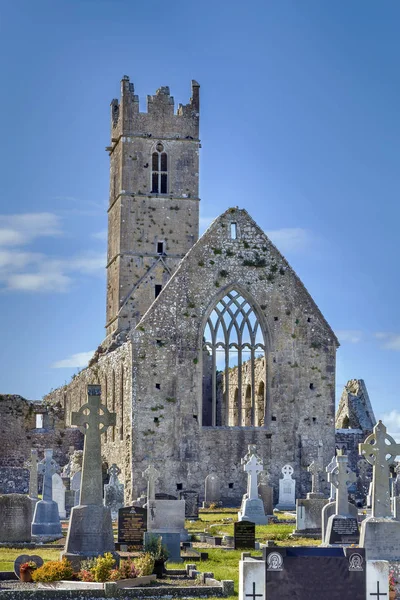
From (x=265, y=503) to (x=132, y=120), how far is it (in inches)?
1150

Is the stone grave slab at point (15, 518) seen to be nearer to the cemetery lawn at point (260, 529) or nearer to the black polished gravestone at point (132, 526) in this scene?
the black polished gravestone at point (132, 526)

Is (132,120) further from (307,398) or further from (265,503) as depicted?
(265,503)

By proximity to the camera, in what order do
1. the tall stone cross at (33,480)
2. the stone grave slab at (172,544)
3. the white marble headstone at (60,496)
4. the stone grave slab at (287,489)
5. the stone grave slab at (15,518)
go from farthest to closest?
the stone grave slab at (287,489)
the white marble headstone at (60,496)
the tall stone cross at (33,480)
the stone grave slab at (15,518)
the stone grave slab at (172,544)

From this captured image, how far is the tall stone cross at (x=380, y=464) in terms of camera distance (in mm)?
20750

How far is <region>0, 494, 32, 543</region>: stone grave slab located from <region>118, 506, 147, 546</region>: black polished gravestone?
9.88 ft

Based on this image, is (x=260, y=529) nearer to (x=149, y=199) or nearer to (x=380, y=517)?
(x=380, y=517)

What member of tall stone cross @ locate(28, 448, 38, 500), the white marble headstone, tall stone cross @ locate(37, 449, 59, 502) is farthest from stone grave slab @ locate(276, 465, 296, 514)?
tall stone cross @ locate(28, 448, 38, 500)

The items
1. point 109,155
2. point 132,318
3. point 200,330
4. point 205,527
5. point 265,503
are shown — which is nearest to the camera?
point 205,527

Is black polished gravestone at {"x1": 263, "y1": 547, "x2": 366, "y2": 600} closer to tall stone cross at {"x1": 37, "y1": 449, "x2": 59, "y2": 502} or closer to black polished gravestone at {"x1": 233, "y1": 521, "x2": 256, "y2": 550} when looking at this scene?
black polished gravestone at {"x1": 233, "y1": 521, "x2": 256, "y2": 550}

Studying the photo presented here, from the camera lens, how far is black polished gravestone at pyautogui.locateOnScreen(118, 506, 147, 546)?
24.4 m

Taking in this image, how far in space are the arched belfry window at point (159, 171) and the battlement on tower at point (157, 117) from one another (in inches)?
32.9

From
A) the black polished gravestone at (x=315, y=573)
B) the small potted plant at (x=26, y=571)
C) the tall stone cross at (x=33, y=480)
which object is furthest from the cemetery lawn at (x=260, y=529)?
the black polished gravestone at (x=315, y=573)

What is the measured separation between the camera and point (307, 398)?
43.1 meters

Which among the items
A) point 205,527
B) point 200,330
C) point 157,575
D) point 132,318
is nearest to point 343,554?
point 157,575
